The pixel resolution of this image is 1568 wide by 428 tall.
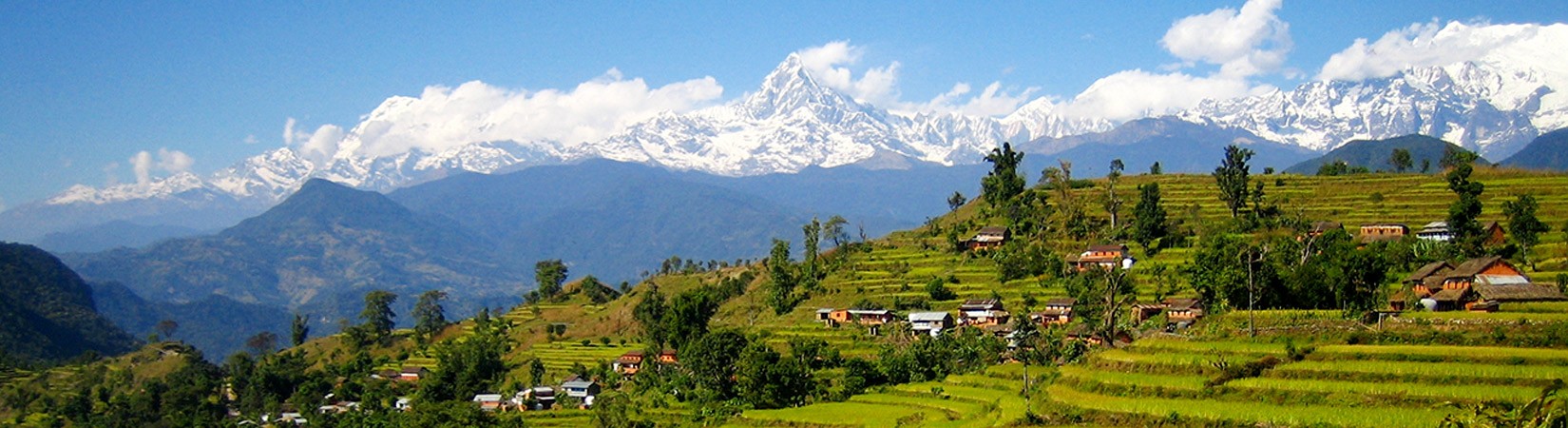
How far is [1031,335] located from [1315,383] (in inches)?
1000

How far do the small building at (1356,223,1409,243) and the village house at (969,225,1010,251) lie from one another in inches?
932

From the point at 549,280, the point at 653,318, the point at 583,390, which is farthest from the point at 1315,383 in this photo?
the point at 549,280

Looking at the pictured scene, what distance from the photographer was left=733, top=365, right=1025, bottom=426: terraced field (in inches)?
1657

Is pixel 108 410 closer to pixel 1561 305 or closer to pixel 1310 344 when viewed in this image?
pixel 1310 344

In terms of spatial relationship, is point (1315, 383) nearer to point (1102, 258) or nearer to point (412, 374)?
point (1102, 258)

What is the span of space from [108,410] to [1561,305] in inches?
3770

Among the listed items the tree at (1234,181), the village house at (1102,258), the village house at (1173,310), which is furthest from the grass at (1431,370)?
the tree at (1234,181)

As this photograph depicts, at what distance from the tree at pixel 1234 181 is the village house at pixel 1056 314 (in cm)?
2394

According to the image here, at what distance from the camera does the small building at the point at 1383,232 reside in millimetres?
71588

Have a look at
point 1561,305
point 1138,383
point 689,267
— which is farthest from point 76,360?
point 1561,305

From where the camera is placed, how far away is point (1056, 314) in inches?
2566

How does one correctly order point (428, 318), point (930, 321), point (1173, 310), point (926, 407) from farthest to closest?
point (428, 318)
point (930, 321)
point (1173, 310)
point (926, 407)

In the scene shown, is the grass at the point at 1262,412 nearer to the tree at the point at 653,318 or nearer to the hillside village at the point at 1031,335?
the hillside village at the point at 1031,335

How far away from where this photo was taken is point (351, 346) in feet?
356
